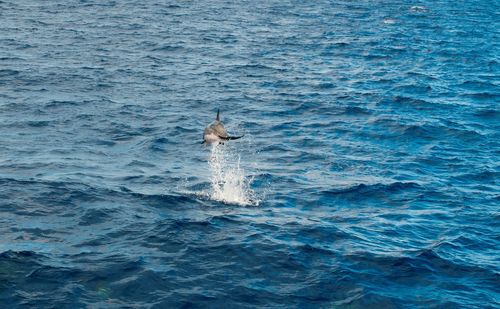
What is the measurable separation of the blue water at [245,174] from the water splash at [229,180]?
113 mm

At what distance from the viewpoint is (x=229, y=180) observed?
33594 millimetres

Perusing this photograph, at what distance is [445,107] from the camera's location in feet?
160

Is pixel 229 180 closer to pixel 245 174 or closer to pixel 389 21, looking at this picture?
pixel 245 174

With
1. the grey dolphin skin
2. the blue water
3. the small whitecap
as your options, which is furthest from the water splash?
the small whitecap

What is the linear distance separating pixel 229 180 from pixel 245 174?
4.15ft

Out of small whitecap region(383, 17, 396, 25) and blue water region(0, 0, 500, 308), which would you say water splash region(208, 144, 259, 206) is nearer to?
blue water region(0, 0, 500, 308)

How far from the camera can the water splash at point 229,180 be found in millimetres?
31625

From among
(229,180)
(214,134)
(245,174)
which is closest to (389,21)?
(245,174)

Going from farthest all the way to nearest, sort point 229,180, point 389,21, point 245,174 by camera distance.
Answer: point 389,21
point 245,174
point 229,180

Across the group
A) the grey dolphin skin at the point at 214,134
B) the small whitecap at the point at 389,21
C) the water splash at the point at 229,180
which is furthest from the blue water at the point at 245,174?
the small whitecap at the point at 389,21

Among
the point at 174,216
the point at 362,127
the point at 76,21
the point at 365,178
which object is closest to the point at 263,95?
the point at 362,127

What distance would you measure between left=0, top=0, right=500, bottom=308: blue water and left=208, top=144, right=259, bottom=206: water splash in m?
0.11

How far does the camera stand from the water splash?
31.6 meters

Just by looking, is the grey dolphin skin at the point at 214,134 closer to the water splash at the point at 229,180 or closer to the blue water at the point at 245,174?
the blue water at the point at 245,174
